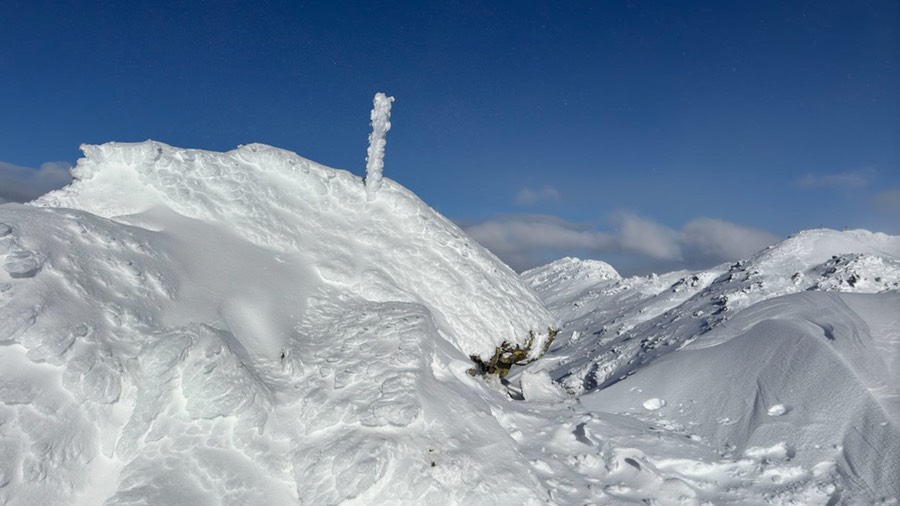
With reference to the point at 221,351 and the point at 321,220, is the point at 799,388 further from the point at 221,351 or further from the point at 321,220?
the point at 321,220

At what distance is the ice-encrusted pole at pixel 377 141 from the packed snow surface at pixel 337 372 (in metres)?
0.39

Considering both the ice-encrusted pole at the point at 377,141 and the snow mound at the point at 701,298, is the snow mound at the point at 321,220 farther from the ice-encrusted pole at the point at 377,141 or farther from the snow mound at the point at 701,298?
the snow mound at the point at 701,298

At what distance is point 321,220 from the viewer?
11070mm

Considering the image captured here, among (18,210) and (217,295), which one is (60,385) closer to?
(217,295)

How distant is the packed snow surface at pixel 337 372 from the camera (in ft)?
18.7

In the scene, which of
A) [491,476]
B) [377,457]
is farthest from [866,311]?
[377,457]

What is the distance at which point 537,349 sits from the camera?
11531 mm

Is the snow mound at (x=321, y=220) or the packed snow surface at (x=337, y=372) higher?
the snow mound at (x=321, y=220)

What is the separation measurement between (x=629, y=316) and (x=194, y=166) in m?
19.8

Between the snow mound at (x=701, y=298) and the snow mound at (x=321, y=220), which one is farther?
the snow mound at (x=701, y=298)

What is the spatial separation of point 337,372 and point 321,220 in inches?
179

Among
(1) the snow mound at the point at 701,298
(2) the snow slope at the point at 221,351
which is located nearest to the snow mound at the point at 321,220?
(2) the snow slope at the point at 221,351

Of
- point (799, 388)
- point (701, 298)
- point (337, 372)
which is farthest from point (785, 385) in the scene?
point (701, 298)

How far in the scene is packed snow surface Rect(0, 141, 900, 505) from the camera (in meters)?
5.70
